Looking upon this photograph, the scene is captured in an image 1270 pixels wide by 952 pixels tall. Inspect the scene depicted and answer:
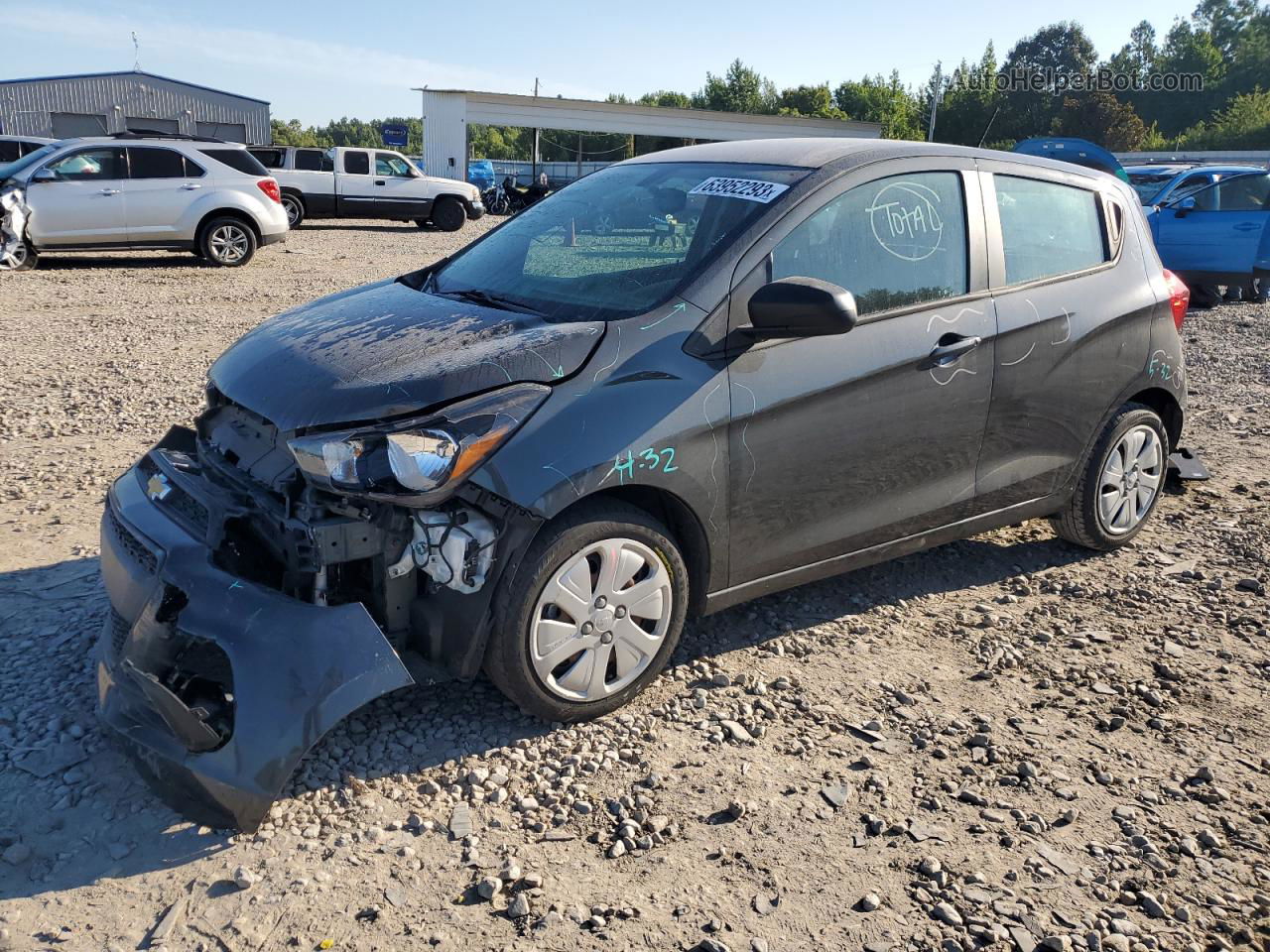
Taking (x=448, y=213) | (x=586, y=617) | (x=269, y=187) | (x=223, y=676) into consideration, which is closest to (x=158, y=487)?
(x=223, y=676)

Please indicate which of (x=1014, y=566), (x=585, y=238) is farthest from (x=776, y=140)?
(x=1014, y=566)

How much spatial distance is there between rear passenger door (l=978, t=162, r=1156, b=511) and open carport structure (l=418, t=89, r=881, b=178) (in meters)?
36.0

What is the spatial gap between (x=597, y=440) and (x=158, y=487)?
1500 millimetres

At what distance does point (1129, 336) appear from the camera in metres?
4.60

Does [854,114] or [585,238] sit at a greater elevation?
[854,114]

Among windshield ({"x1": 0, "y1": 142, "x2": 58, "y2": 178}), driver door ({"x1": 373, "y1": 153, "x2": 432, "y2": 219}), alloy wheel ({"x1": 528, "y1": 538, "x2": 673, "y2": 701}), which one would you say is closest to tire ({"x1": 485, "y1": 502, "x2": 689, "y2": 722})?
alloy wheel ({"x1": 528, "y1": 538, "x2": 673, "y2": 701})

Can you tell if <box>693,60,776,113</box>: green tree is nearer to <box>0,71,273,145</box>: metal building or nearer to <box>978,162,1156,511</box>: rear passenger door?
<box>0,71,273,145</box>: metal building

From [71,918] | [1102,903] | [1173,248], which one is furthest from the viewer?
[1173,248]

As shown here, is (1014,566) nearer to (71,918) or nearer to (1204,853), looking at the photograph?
(1204,853)

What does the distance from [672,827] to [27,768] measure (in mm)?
1890

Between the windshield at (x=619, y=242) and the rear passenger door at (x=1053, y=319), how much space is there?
110cm

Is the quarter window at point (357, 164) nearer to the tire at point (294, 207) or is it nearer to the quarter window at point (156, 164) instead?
the tire at point (294, 207)

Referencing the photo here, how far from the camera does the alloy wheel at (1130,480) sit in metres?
4.77

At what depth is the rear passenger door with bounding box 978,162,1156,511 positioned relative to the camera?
418 centimetres
